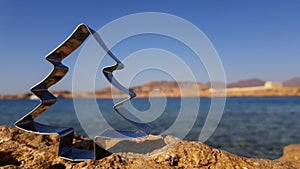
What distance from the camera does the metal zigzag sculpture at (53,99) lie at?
13.4 feet

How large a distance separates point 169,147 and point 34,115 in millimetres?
2624

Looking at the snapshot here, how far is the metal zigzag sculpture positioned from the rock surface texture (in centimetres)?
21

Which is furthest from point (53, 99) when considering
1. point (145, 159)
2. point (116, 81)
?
point (145, 159)

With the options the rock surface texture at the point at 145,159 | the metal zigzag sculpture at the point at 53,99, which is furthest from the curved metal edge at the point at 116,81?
the rock surface texture at the point at 145,159

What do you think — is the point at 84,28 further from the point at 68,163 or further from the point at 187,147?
the point at 187,147

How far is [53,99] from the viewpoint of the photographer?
4.92 metres

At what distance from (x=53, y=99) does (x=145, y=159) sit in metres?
2.40

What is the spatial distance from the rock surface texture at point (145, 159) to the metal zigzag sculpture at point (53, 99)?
21 centimetres

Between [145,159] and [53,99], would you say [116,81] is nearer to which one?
[53,99]

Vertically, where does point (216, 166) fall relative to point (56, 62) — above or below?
below

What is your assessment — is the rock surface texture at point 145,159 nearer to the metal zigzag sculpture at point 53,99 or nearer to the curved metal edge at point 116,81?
the metal zigzag sculpture at point 53,99

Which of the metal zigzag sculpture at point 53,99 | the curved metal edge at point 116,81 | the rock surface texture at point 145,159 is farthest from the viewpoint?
the curved metal edge at point 116,81

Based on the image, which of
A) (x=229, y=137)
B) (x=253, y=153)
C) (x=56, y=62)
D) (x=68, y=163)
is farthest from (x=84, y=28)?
(x=229, y=137)

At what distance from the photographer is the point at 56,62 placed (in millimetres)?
4477
